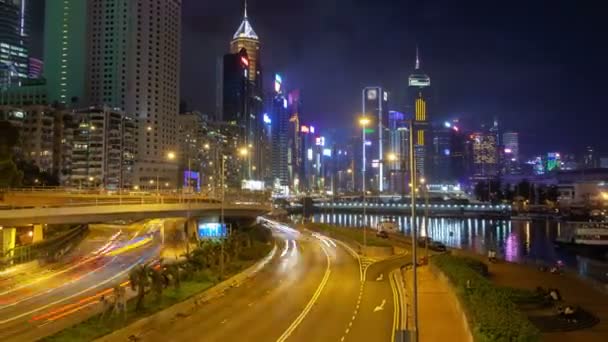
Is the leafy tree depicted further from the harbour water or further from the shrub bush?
the harbour water

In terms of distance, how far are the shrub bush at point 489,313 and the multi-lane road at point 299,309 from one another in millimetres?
3805

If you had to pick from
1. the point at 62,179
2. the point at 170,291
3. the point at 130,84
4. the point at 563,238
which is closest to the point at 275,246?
the point at 170,291

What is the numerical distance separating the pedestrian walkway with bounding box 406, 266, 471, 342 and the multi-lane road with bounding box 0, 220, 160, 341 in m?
16.6

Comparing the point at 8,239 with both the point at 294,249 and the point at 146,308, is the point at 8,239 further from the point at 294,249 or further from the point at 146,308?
the point at 146,308

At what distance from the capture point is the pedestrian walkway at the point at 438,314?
80.5 ft

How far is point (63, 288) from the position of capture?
129ft

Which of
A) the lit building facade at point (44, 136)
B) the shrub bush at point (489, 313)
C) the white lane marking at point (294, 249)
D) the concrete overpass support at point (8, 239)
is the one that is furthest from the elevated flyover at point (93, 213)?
the lit building facade at point (44, 136)

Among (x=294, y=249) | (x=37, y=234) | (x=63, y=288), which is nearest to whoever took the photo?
(x=63, y=288)

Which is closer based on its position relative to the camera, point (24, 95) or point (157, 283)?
point (157, 283)

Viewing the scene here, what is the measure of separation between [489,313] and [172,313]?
51.5ft

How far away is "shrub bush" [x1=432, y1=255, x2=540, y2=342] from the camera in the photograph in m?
19.9

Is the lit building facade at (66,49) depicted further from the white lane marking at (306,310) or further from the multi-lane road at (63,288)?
the white lane marking at (306,310)

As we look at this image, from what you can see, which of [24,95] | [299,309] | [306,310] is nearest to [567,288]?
[306,310]

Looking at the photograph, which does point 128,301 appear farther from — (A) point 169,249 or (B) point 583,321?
(A) point 169,249
